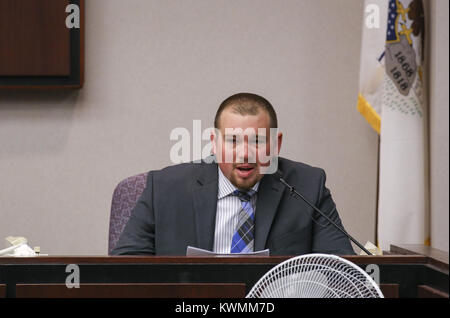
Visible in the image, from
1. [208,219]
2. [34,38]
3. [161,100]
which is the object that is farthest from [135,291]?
[34,38]

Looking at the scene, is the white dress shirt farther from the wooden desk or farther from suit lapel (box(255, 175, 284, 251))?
the wooden desk

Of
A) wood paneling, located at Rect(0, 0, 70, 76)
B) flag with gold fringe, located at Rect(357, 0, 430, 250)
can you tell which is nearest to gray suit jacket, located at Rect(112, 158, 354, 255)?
flag with gold fringe, located at Rect(357, 0, 430, 250)

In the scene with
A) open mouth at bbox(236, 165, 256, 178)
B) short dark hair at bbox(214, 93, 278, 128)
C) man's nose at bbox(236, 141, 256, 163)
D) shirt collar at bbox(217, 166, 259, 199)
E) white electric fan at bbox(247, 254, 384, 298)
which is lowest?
white electric fan at bbox(247, 254, 384, 298)

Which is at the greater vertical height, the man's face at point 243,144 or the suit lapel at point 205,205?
the man's face at point 243,144

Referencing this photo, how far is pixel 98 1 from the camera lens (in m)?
3.39

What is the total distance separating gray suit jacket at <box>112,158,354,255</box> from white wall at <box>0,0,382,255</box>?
3.34 ft

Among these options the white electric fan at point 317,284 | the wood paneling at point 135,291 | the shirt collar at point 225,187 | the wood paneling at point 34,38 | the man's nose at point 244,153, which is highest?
the wood paneling at point 34,38

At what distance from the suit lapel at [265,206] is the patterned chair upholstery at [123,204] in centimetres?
54

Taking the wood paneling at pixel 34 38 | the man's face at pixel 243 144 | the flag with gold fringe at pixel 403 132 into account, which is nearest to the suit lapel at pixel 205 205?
the man's face at pixel 243 144

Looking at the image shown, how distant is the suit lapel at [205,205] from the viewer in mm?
2279

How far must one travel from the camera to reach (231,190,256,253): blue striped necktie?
2.27 meters

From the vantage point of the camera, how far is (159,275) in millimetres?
1530

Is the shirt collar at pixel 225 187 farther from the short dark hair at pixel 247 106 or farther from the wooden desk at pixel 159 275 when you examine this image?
the wooden desk at pixel 159 275

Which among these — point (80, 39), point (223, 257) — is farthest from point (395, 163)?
point (80, 39)
